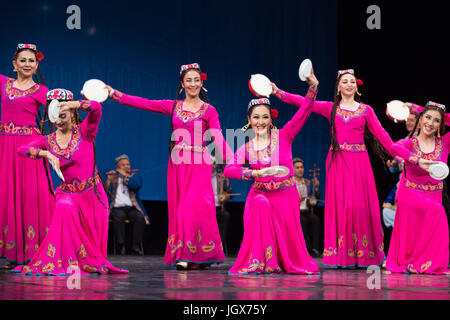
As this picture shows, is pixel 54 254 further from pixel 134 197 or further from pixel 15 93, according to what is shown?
pixel 134 197

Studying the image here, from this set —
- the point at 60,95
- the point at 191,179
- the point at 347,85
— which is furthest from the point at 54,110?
the point at 347,85

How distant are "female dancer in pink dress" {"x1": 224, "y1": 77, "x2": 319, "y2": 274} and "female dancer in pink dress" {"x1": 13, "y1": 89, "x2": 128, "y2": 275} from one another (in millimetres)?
933

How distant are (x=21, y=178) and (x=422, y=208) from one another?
3.07 meters

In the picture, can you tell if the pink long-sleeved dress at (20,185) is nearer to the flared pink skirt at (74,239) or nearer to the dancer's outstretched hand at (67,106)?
the flared pink skirt at (74,239)

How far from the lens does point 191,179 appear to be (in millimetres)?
5434

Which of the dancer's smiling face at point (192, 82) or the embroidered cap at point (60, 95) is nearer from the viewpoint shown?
the embroidered cap at point (60, 95)

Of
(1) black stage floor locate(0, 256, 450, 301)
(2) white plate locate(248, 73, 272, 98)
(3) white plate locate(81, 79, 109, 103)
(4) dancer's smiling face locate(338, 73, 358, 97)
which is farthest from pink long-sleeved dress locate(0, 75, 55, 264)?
(4) dancer's smiling face locate(338, 73, 358, 97)

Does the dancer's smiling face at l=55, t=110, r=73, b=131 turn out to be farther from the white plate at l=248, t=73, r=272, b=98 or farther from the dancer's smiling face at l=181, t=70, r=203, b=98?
the white plate at l=248, t=73, r=272, b=98

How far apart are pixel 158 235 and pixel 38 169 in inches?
149

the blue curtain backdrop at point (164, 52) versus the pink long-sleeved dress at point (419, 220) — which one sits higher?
the blue curtain backdrop at point (164, 52)

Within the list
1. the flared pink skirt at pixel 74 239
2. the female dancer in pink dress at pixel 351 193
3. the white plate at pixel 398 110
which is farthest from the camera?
the white plate at pixel 398 110

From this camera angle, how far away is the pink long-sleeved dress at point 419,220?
5055 millimetres

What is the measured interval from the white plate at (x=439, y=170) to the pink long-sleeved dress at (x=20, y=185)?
2886 mm

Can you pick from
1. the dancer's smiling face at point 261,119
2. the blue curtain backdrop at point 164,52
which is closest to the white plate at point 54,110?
the dancer's smiling face at point 261,119
